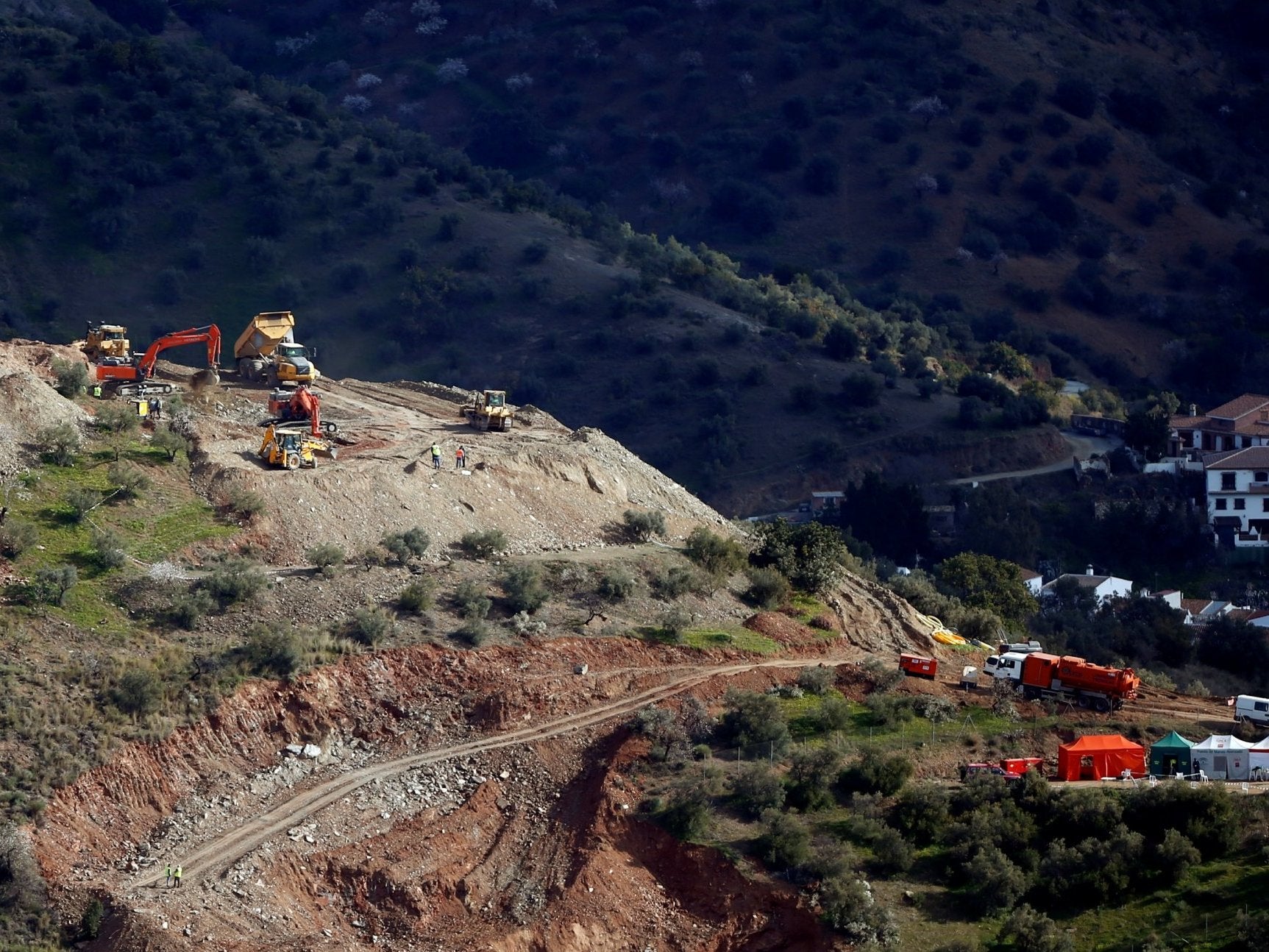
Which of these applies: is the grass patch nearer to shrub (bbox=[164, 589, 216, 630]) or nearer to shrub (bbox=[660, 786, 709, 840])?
shrub (bbox=[660, 786, 709, 840])

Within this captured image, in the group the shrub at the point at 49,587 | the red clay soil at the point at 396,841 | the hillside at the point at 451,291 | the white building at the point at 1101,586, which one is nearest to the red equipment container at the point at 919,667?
the red clay soil at the point at 396,841

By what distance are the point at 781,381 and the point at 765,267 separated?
2346cm

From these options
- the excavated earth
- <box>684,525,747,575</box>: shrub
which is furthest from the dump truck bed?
<box>684,525,747,575</box>: shrub

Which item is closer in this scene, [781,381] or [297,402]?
[297,402]

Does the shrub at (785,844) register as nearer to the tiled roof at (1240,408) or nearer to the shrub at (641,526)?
the shrub at (641,526)

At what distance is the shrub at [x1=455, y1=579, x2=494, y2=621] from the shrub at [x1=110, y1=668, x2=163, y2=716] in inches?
295

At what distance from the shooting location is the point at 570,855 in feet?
131

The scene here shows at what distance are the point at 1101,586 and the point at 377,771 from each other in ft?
126

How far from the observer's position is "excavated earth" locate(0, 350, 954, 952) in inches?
1486

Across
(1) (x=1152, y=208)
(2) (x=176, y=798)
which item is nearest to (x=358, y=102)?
(1) (x=1152, y=208)

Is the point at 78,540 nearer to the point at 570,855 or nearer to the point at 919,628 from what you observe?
the point at 570,855

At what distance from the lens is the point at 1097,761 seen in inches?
1665

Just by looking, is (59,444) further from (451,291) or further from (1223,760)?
Answer: (451,291)

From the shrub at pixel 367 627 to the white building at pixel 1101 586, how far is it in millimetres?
33375
